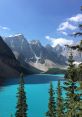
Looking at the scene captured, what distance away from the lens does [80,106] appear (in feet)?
40.8

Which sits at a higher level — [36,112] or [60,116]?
[36,112]

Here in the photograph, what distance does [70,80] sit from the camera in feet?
63.6

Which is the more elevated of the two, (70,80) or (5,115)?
(5,115)

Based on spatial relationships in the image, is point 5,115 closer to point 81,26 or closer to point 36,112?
point 36,112

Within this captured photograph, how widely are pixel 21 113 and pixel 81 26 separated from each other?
1138 inches

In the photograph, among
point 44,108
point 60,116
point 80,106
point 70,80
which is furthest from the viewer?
point 44,108

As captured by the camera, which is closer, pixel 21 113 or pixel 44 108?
pixel 21 113

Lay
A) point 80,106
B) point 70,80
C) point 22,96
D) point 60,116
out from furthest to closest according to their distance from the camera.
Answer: point 22,96, point 60,116, point 70,80, point 80,106

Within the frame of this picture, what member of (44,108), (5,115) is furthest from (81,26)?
(44,108)

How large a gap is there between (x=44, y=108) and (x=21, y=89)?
65380 mm

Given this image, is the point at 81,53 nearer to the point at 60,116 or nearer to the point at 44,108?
the point at 60,116

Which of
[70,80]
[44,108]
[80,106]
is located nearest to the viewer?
[80,106]

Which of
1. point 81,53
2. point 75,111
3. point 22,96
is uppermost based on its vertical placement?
point 22,96

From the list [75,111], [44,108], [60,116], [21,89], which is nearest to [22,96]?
[21,89]
